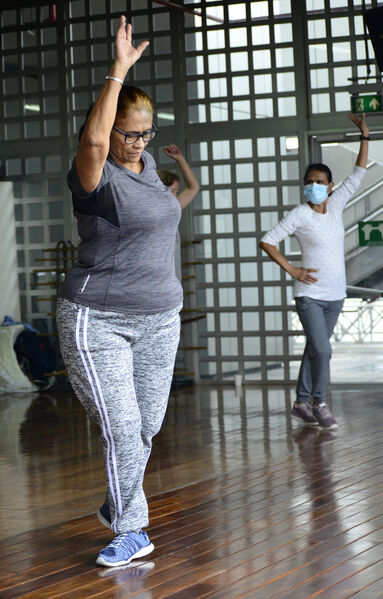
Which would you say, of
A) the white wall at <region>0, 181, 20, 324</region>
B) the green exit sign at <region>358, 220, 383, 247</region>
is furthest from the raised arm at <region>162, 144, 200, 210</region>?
the white wall at <region>0, 181, 20, 324</region>

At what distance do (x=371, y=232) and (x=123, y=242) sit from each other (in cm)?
573

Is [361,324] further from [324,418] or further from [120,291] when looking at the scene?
[120,291]

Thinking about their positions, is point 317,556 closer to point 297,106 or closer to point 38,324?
point 297,106

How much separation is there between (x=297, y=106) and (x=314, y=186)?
9.21 feet

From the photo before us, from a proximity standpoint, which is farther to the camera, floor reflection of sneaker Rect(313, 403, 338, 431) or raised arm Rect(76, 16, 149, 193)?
floor reflection of sneaker Rect(313, 403, 338, 431)

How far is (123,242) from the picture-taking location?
2.81 m

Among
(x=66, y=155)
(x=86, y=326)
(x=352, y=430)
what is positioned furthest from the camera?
(x=66, y=155)

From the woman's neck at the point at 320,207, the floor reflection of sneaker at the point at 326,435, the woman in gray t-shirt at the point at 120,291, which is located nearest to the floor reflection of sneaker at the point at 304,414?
the floor reflection of sneaker at the point at 326,435

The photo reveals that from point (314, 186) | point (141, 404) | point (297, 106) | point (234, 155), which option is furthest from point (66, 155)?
point (141, 404)

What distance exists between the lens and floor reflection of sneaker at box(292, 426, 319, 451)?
5.15 meters

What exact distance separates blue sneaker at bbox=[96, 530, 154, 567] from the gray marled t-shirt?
2.31 feet

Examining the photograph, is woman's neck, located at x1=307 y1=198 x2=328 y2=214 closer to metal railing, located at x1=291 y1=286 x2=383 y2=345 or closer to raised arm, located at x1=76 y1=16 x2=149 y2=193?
raised arm, located at x1=76 y1=16 x2=149 y2=193

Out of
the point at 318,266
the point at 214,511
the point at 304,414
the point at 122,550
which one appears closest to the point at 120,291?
the point at 122,550

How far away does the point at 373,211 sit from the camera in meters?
8.36
